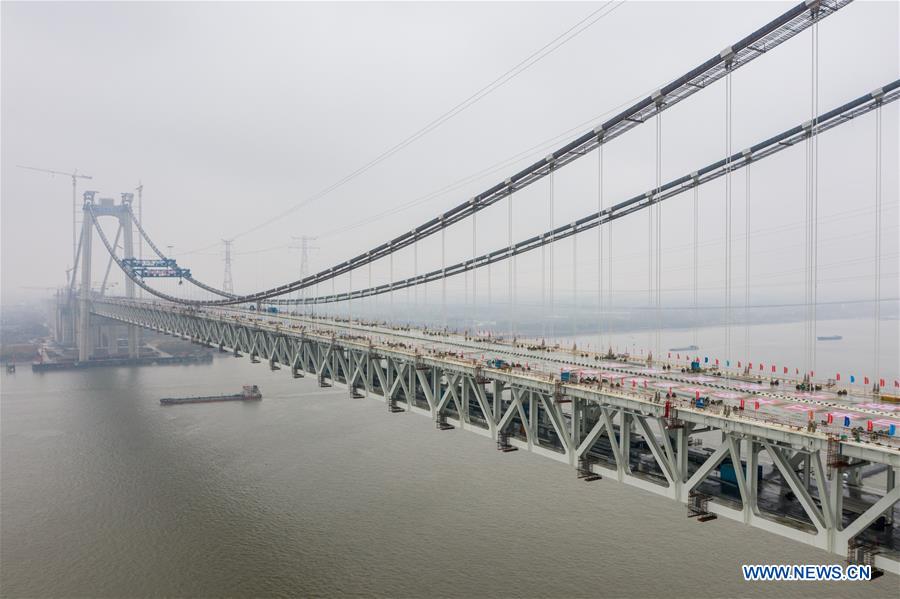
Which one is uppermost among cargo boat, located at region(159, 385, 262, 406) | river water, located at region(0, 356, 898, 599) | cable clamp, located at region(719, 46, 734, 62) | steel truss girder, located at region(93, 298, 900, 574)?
cable clamp, located at region(719, 46, 734, 62)

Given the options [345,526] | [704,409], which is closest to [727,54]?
[704,409]

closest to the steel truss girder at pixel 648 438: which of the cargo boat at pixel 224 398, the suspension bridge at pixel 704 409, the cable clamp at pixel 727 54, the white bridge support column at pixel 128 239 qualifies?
the suspension bridge at pixel 704 409

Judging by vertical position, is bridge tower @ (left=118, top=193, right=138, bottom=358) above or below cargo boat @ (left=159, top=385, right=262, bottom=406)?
above

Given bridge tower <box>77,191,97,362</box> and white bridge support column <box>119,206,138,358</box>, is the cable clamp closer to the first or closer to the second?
bridge tower <box>77,191,97,362</box>

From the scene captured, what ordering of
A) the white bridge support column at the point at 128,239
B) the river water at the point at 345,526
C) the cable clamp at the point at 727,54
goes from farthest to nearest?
the white bridge support column at the point at 128,239 → the river water at the point at 345,526 → the cable clamp at the point at 727,54

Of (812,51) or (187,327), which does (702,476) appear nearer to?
(812,51)

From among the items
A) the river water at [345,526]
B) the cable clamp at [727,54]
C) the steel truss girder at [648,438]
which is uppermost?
the cable clamp at [727,54]

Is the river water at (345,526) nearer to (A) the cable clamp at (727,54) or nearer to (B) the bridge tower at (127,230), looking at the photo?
(A) the cable clamp at (727,54)

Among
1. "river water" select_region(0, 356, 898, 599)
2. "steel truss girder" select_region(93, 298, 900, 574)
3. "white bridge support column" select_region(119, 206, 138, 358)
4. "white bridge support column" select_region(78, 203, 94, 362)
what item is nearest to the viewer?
"steel truss girder" select_region(93, 298, 900, 574)

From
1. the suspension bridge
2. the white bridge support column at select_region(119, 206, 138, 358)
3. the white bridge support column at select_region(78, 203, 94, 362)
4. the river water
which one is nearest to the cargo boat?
the river water
